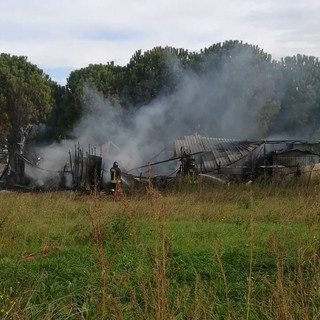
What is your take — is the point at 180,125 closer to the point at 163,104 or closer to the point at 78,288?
the point at 163,104

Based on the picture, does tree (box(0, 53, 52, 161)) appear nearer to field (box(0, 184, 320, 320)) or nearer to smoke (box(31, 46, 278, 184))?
smoke (box(31, 46, 278, 184))

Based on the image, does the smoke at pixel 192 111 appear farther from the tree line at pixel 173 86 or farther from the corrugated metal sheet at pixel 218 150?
the corrugated metal sheet at pixel 218 150

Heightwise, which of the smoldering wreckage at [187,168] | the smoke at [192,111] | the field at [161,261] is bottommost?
the smoldering wreckage at [187,168]

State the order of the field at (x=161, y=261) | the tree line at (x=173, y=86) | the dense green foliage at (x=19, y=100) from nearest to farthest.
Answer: the field at (x=161, y=261), the tree line at (x=173, y=86), the dense green foliage at (x=19, y=100)

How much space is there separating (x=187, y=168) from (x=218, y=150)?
335 centimetres

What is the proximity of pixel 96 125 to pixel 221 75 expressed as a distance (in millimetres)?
8798

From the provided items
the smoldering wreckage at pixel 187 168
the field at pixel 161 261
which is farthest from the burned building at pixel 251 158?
the field at pixel 161 261

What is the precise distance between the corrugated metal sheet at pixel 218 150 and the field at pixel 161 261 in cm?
1098

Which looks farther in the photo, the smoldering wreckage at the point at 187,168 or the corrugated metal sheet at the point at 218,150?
the corrugated metal sheet at the point at 218,150

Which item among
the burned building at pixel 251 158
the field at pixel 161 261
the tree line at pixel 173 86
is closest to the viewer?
the field at pixel 161 261

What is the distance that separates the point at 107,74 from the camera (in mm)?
41500

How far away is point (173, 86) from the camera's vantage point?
37.3 m

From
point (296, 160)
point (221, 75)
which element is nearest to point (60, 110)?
point (221, 75)

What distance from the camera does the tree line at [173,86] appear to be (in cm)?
3712
